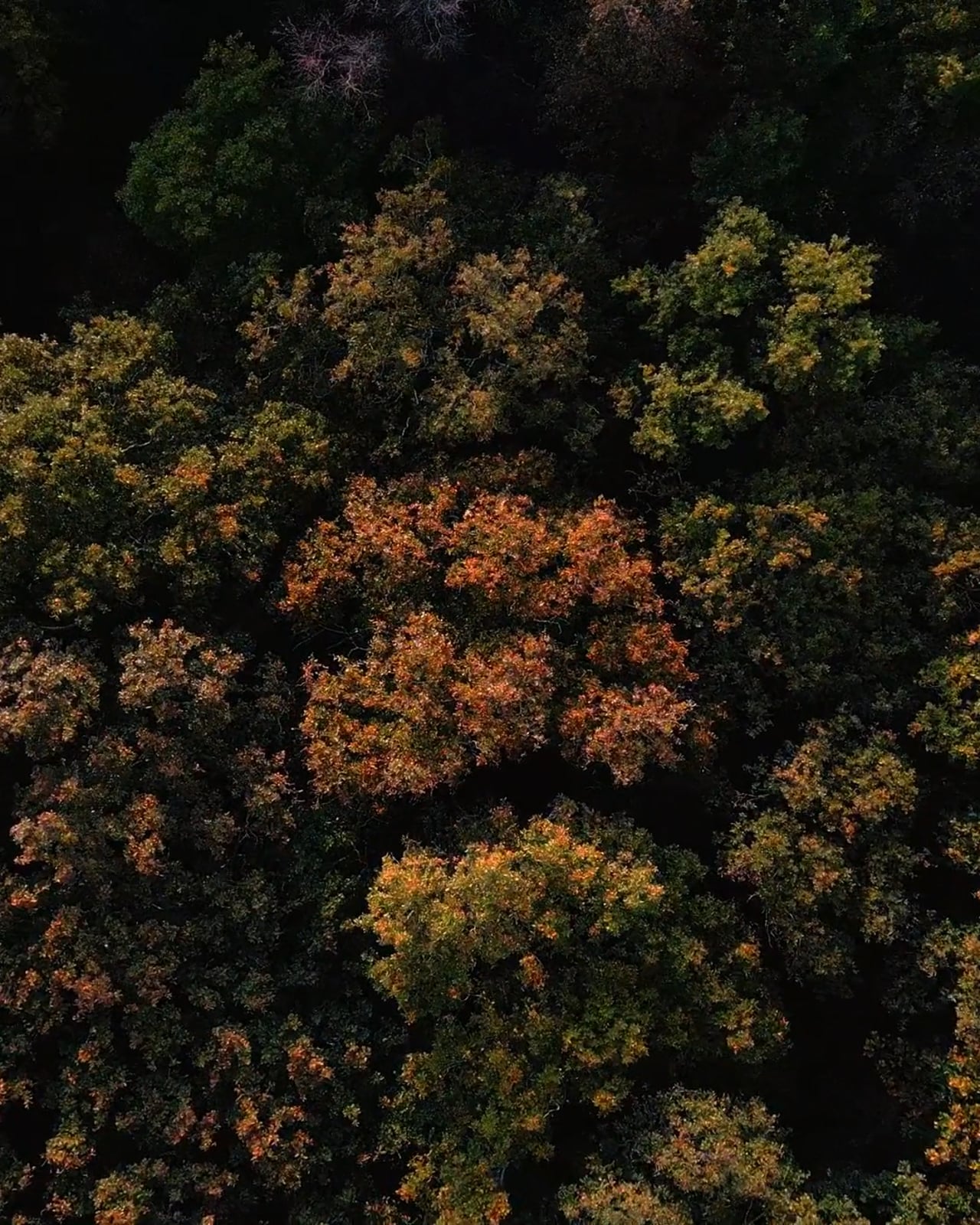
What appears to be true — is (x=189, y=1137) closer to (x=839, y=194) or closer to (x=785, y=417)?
(x=785, y=417)

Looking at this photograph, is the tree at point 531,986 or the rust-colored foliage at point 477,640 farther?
the rust-colored foliage at point 477,640

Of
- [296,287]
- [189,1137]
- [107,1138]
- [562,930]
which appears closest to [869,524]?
[562,930]

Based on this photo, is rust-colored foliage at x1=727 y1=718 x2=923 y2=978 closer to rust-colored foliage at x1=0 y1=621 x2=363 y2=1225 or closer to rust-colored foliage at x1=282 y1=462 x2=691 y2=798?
rust-colored foliage at x1=282 y1=462 x2=691 y2=798

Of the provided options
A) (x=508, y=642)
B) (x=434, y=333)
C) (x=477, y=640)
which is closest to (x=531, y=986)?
(x=508, y=642)

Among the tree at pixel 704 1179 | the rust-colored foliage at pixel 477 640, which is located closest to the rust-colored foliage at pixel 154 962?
the rust-colored foliage at pixel 477 640

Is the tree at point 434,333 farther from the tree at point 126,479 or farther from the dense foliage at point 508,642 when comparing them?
the tree at point 126,479

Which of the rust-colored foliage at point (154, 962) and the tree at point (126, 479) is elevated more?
the tree at point (126, 479)

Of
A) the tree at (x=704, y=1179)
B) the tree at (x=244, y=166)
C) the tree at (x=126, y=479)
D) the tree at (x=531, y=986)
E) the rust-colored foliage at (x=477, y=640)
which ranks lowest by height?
the tree at (x=704, y=1179)

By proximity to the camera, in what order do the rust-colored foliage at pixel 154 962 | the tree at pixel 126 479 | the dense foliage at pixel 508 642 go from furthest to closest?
the tree at pixel 126 479, the dense foliage at pixel 508 642, the rust-colored foliage at pixel 154 962
